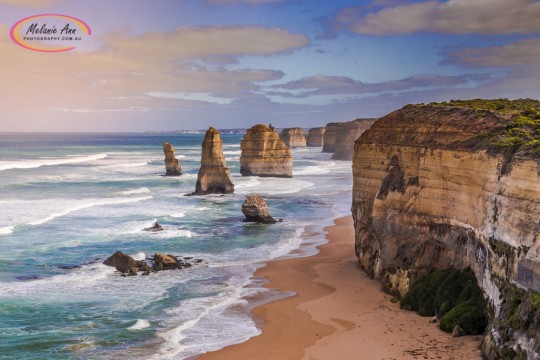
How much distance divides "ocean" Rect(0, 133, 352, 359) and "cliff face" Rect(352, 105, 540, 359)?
7798 mm

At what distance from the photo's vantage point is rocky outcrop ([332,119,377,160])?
143750 millimetres

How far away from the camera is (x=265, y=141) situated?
8738 cm

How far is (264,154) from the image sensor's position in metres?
90.4

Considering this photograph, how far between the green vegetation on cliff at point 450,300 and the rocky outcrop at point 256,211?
26039mm

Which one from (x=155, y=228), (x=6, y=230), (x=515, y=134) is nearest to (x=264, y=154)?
(x=155, y=228)

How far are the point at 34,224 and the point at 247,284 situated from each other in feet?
84.2

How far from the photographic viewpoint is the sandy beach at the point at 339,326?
73.4 ft

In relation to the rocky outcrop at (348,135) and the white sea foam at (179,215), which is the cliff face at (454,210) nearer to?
the white sea foam at (179,215)

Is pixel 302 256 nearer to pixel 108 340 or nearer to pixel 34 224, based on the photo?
pixel 108 340

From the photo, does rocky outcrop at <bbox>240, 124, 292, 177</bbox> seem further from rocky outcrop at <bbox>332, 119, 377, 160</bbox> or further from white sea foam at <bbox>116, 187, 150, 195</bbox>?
rocky outcrop at <bbox>332, 119, 377, 160</bbox>

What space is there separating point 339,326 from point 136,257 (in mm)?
17578

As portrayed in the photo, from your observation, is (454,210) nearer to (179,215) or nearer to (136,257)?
(136,257)

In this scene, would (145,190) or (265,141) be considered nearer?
(145,190)

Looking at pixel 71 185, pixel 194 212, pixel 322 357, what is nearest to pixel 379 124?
pixel 322 357
